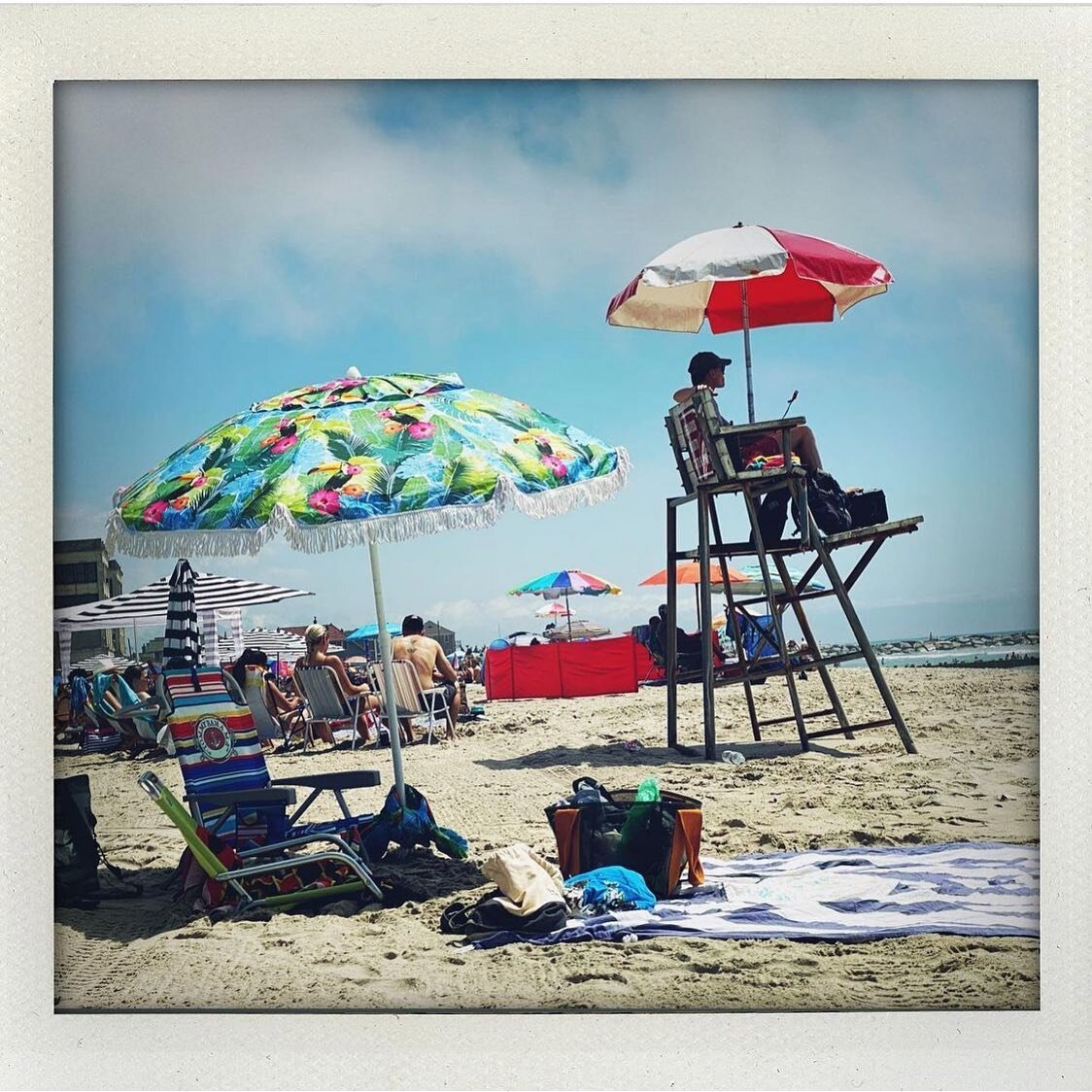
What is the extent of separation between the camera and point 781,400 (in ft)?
25.8

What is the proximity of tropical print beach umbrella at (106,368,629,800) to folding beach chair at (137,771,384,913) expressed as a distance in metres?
1.09

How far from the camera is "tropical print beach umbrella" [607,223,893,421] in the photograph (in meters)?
6.28

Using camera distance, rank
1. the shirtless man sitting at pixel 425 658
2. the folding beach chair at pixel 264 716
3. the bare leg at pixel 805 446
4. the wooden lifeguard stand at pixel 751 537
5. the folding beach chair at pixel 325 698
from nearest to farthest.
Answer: the wooden lifeguard stand at pixel 751 537 < the bare leg at pixel 805 446 < the folding beach chair at pixel 264 716 < the folding beach chair at pixel 325 698 < the shirtless man sitting at pixel 425 658

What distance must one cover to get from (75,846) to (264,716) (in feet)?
14.2

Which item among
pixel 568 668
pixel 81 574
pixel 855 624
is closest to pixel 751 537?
pixel 855 624

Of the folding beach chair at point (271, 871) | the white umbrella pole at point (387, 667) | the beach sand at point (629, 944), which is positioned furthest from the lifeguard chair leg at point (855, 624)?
the folding beach chair at point (271, 871)

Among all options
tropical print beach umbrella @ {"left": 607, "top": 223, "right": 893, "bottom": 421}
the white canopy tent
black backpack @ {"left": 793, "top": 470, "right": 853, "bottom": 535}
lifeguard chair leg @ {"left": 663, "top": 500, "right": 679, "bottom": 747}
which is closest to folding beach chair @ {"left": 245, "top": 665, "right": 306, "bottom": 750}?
the white canopy tent

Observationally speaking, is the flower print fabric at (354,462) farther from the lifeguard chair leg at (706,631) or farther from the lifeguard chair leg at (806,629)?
the lifeguard chair leg at (806,629)

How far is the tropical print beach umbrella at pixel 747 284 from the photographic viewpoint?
20.6 ft

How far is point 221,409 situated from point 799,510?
3.16 meters

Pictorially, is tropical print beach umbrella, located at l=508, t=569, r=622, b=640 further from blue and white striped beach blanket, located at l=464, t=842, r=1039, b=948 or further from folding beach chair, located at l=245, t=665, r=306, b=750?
blue and white striped beach blanket, located at l=464, t=842, r=1039, b=948

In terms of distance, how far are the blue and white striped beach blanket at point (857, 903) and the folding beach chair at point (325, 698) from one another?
5606 millimetres

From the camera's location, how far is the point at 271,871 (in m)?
5.51

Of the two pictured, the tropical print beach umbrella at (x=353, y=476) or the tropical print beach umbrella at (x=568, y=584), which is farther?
the tropical print beach umbrella at (x=568, y=584)
